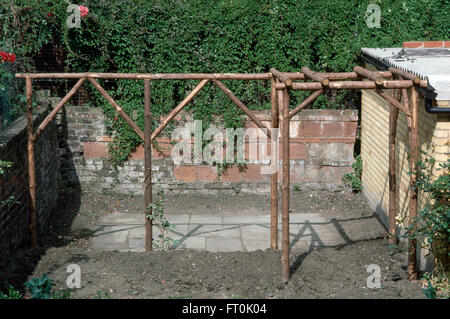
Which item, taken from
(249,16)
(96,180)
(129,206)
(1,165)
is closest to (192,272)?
(1,165)

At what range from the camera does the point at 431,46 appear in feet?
33.8

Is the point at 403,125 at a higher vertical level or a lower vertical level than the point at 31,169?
higher

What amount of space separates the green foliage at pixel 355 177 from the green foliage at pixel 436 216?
3914mm

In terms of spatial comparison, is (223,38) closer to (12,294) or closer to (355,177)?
(355,177)

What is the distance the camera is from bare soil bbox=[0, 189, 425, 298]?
6.75 m

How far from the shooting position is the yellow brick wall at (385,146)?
678cm

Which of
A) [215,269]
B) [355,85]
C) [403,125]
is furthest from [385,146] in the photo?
[215,269]

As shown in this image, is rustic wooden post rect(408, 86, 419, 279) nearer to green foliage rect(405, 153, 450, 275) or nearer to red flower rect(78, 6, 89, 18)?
green foliage rect(405, 153, 450, 275)

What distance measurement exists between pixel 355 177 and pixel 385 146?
174cm

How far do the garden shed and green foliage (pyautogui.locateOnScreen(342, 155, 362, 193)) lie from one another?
126 millimetres

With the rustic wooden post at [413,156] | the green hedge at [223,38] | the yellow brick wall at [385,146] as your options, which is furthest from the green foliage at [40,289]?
the green hedge at [223,38]

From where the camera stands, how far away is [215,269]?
7.41 metres
